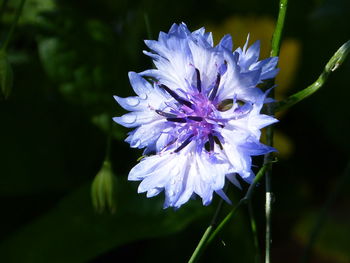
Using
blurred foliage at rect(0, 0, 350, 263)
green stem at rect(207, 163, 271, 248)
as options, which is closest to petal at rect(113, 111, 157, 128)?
green stem at rect(207, 163, 271, 248)

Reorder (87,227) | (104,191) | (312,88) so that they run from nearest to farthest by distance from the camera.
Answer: (312,88) < (104,191) < (87,227)

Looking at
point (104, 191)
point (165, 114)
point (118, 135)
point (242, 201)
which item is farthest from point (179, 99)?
point (118, 135)

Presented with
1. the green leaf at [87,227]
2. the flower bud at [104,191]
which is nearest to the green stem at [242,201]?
the flower bud at [104,191]

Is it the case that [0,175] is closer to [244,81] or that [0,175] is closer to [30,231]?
[30,231]

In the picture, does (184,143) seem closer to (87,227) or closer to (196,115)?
(196,115)

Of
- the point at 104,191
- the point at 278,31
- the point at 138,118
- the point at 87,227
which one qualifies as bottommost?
the point at 87,227

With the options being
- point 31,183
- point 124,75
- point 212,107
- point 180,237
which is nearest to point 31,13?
point 124,75

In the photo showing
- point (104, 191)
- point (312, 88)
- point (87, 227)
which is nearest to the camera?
point (312, 88)
